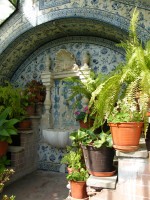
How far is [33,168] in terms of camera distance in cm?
489

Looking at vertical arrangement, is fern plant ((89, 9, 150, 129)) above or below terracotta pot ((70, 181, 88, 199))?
above

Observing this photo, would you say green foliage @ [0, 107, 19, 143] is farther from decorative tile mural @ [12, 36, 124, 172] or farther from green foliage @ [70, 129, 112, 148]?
green foliage @ [70, 129, 112, 148]

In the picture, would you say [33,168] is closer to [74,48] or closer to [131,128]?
[74,48]

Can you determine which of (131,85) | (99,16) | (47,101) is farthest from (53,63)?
(131,85)

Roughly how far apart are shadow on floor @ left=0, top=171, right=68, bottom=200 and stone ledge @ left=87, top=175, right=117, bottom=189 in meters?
1.08

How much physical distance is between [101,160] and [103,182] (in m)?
0.26

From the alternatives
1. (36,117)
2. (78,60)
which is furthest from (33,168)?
(78,60)

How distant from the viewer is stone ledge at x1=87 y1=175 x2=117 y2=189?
2477 millimetres

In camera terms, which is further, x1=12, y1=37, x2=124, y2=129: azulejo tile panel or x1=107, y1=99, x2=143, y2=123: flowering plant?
x1=12, y1=37, x2=124, y2=129: azulejo tile panel

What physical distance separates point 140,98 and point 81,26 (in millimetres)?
2528

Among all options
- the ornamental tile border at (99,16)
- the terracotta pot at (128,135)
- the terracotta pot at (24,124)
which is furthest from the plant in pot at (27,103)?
the terracotta pot at (128,135)

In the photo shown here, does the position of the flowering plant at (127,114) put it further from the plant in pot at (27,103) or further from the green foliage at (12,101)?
the plant in pot at (27,103)

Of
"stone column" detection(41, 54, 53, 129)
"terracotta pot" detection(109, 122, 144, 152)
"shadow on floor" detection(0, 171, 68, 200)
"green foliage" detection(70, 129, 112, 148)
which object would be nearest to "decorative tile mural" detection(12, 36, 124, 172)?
"stone column" detection(41, 54, 53, 129)

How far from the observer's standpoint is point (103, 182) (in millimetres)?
2504
